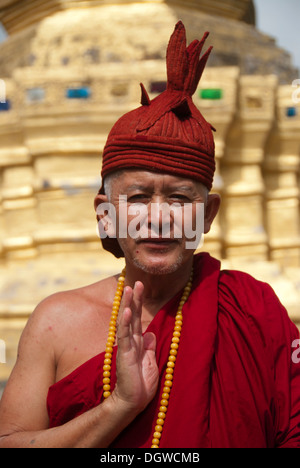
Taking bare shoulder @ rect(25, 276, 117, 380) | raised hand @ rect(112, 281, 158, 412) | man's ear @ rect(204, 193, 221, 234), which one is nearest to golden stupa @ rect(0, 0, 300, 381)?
bare shoulder @ rect(25, 276, 117, 380)

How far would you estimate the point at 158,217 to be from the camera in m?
1.88

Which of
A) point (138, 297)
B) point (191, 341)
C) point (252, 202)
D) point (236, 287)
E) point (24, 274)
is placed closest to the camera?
point (138, 297)

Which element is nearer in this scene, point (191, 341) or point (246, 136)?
point (191, 341)

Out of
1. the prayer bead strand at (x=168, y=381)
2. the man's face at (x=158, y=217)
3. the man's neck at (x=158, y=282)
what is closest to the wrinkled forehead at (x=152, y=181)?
the man's face at (x=158, y=217)

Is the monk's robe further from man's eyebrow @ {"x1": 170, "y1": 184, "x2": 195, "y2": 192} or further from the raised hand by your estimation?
man's eyebrow @ {"x1": 170, "y1": 184, "x2": 195, "y2": 192}

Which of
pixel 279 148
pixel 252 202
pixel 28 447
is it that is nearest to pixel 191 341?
pixel 28 447

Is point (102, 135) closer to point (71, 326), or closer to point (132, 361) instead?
point (71, 326)

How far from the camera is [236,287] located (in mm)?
2057

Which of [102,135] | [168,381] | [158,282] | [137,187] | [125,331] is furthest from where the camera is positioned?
[102,135]

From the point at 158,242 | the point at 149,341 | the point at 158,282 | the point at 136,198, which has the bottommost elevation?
the point at 149,341

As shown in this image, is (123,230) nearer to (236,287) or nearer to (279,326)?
(236,287)

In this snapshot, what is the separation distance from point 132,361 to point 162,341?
8.5 inches

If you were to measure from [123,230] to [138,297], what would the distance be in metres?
0.31

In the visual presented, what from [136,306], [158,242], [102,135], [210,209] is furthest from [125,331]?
[102,135]
